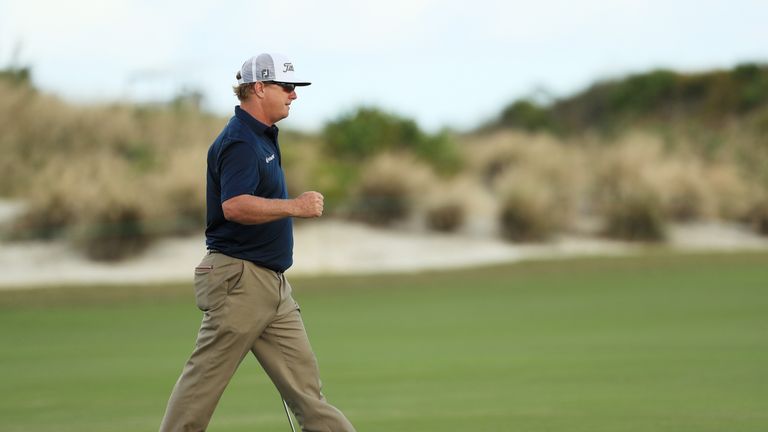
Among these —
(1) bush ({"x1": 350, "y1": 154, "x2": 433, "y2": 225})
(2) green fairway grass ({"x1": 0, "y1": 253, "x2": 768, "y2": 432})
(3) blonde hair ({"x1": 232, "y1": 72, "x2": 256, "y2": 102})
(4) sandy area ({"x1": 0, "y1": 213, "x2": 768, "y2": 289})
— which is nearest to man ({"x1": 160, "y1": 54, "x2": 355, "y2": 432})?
(3) blonde hair ({"x1": 232, "y1": 72, "x2": 256, "y2": 102})

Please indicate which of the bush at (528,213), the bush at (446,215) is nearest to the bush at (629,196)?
the bush at (528,213)

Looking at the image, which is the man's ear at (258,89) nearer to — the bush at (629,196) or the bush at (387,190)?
the bush at (387,190)

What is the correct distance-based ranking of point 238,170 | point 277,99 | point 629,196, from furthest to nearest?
point 629,196
point 277,99
point 238,170

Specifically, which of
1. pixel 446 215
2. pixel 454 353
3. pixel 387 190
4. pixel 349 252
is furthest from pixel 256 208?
pixel 387 190

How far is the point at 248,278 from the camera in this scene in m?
6.86

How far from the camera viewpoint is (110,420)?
10242 millimetres

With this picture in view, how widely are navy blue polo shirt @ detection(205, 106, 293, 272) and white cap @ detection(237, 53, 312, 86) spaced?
196 mm

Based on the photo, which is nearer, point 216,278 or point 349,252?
point 216,278

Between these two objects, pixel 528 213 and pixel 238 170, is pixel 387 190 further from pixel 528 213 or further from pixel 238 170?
pixel 238 170

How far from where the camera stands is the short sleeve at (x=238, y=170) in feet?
21.7

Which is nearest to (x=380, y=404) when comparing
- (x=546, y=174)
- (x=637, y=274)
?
(x=637, y=274)

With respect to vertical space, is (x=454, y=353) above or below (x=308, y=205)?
below

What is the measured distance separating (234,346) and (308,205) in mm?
906

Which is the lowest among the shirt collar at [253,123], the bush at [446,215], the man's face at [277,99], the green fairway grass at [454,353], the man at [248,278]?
the green fairway grass at [454,353]
